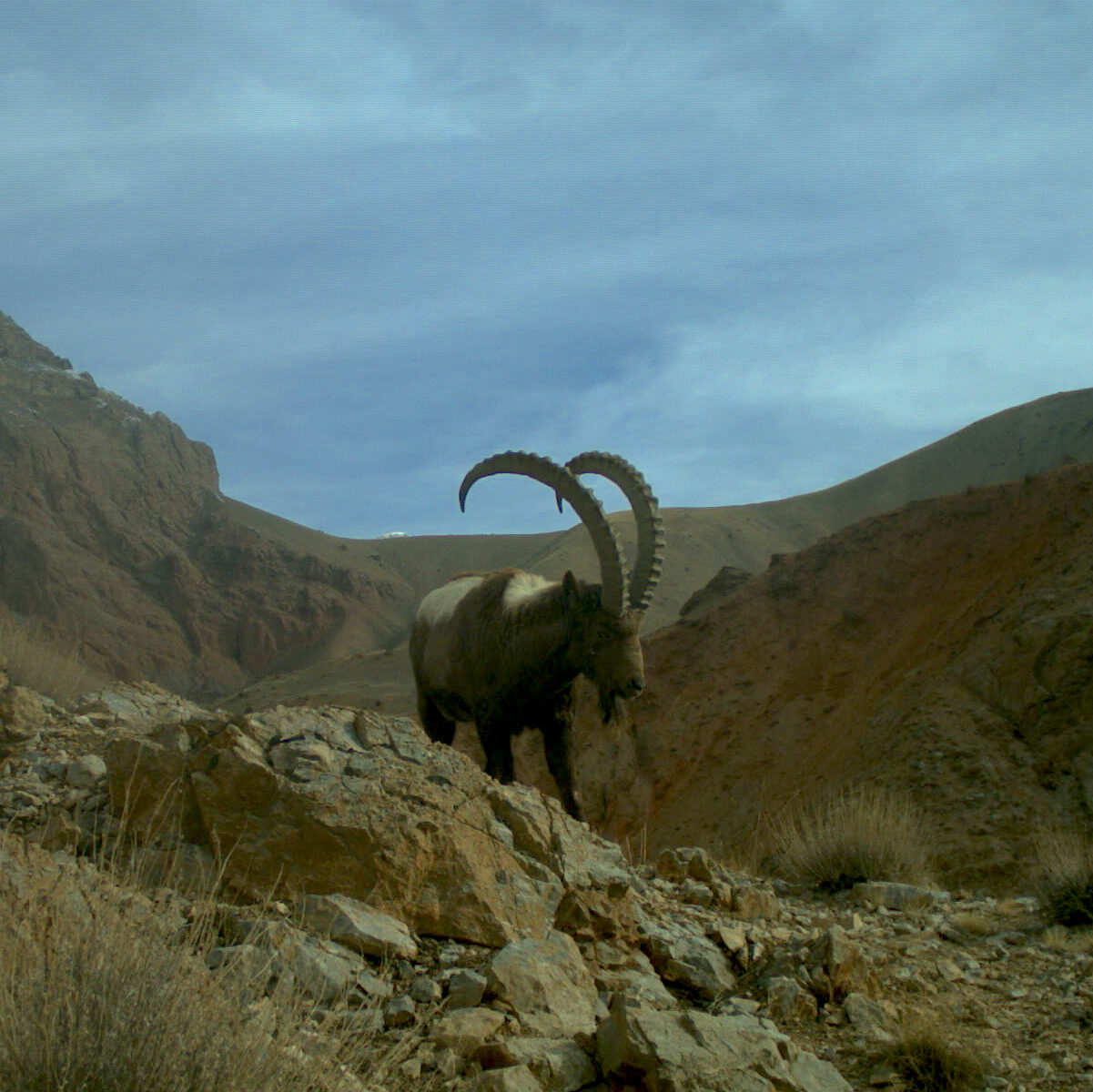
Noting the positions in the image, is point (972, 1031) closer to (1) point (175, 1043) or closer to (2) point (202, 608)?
(1) point (175, 1043)

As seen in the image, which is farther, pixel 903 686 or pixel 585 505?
pixel 903 686

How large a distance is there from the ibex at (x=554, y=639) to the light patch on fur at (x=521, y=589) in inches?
0.4

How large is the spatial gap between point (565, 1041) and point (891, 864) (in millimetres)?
4260

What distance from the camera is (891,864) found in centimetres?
692

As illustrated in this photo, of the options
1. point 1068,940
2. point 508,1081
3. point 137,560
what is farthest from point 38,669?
point 137,560

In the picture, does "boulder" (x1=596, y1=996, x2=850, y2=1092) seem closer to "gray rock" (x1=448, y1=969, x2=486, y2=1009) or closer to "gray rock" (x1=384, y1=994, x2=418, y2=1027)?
→ "gray rock" (x1=448, y1=969, x2=486, y2=1009)

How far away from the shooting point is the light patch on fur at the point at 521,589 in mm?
8773

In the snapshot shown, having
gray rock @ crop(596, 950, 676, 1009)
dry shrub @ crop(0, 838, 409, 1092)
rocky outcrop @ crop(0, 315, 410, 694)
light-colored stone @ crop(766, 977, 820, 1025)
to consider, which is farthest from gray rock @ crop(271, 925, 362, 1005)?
rocky outcrop @ crop(0, 315, 410, 694)

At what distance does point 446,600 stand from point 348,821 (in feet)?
18.9

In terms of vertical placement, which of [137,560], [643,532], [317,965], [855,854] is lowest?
[855,854]

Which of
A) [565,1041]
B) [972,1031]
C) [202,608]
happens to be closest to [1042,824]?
[972,1031]

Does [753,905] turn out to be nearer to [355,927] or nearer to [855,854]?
[855,854]

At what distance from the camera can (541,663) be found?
836cm

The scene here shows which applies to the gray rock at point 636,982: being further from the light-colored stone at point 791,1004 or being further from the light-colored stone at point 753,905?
the light-colored stone at point 753,905
